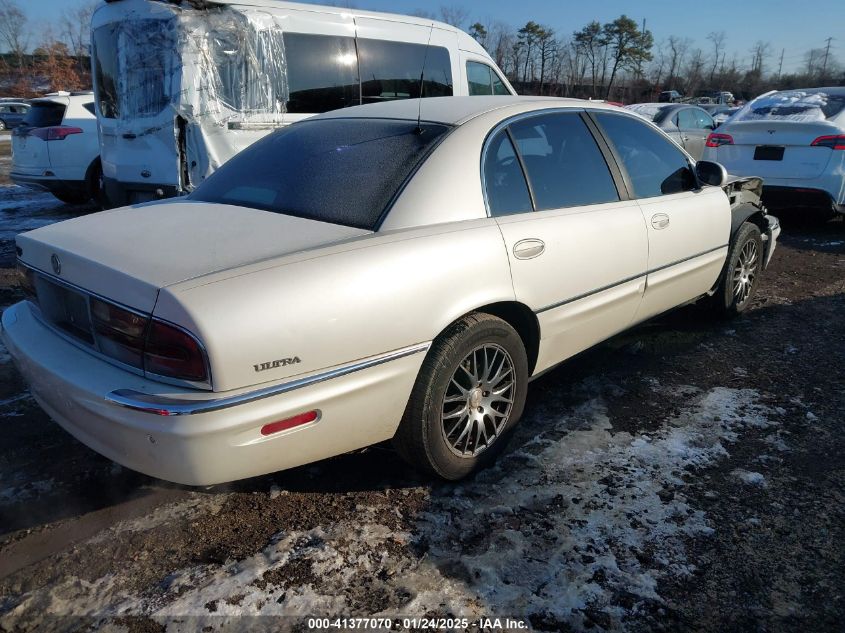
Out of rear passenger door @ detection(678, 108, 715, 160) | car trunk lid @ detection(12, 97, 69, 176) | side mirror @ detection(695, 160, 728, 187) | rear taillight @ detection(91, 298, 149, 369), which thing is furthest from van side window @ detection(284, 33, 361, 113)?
rear passenger door @ detection(678, 108, 715, 160)

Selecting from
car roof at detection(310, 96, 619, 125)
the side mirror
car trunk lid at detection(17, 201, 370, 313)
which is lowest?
car trunk lid at detection(17, 201, 370, 313)

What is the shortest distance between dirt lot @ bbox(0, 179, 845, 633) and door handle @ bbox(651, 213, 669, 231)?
38.3 inches

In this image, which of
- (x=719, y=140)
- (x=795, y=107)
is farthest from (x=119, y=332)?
(x=795, y=107)

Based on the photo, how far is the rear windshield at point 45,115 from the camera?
945 centimetres

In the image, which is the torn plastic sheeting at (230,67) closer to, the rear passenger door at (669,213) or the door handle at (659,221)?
the rear passenger door at (669,213)

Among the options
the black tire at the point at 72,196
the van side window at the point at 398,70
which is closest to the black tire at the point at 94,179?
the black tire at the point at 72,196

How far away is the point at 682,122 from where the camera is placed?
11.9 m

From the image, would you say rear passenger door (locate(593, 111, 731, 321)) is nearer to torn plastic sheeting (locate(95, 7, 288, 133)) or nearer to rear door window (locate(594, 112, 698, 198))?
rear door window (locate(594, 112, 698, 198))

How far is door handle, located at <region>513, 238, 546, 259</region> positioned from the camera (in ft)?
8.98

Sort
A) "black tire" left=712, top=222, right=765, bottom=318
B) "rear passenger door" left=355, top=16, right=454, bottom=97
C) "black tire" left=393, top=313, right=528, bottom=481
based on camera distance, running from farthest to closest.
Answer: "rear passenger door" left=355, top=16, right=454, bottom=97 → "black tire" left=712, top=222, right=765, bottom=318 → "black tire" left=393, top=313, right=528, bottom=481

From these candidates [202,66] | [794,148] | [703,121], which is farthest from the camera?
[703,121]

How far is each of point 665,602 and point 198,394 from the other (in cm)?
164

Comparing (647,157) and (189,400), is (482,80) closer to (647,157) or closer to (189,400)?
(647,157)

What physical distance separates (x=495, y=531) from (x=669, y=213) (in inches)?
88.1
